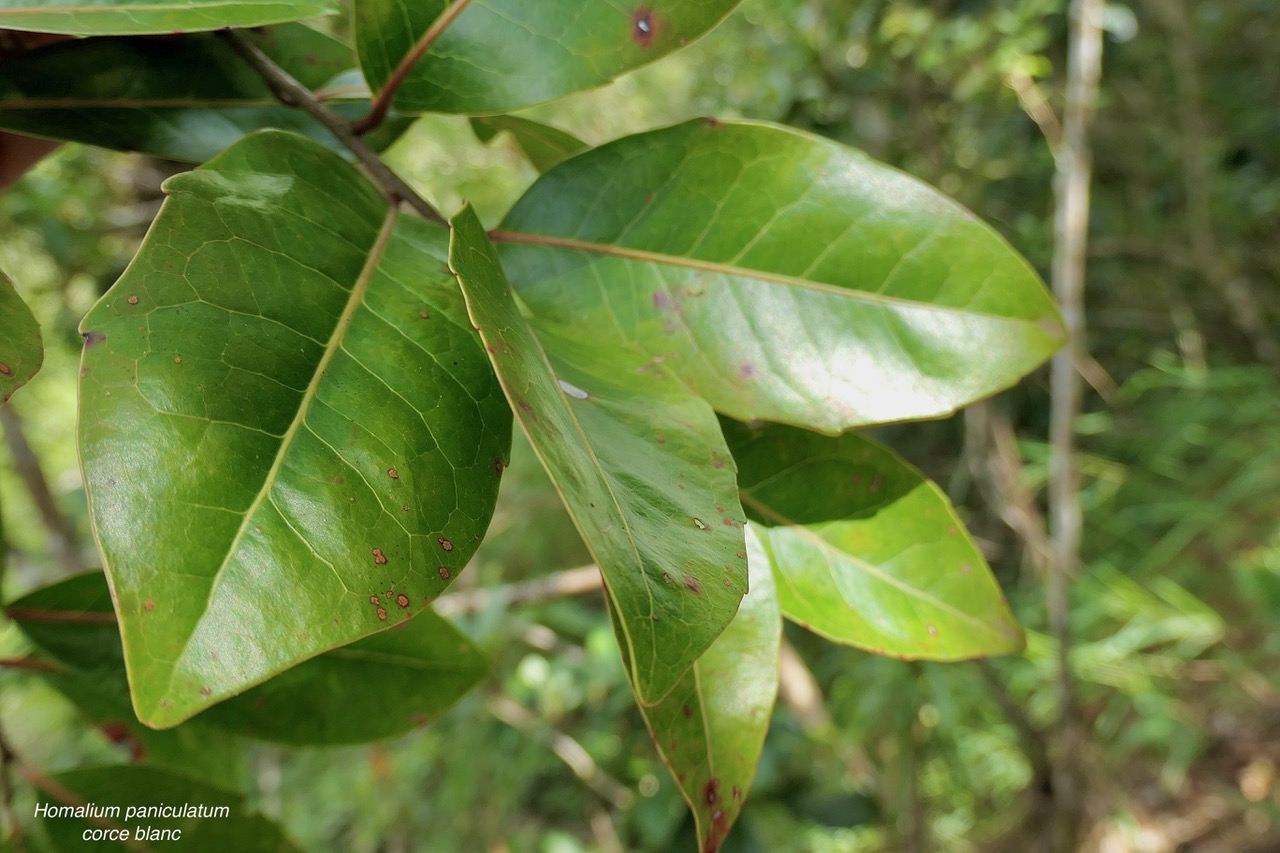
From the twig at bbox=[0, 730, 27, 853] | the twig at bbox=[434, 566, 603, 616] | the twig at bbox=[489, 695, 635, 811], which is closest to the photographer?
the twig at bbox=[0, 730, 27, 853]

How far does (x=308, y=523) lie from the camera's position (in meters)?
0.26

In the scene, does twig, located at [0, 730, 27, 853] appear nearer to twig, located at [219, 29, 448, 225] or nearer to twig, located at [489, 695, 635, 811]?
twig, located at [219, 29, 448, 225]

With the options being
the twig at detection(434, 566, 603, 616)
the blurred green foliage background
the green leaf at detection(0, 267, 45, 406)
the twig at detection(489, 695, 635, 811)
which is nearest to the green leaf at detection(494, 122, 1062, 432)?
the green leaf at detection(0, 267, 45, 406)

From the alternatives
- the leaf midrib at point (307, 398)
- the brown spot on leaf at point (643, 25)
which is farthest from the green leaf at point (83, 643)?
the brown spot on leaf at point (643, 25)

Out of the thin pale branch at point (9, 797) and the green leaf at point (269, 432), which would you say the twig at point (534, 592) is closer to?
the thin pale branch at point (9, 797)

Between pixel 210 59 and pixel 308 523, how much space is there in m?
0.30

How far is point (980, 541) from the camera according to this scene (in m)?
1.96

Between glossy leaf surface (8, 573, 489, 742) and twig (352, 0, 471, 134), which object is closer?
twig (352, 0, 471, 134)

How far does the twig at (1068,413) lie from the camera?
123cm

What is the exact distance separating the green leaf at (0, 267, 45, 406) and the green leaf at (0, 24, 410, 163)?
0.46 ft

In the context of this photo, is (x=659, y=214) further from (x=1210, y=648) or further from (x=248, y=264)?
(x=1210, y=648)

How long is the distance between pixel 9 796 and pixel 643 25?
0.60 metres

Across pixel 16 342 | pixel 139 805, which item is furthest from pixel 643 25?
pixel 139 805

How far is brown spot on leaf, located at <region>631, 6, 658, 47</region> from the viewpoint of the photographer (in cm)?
39
